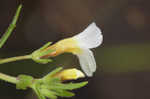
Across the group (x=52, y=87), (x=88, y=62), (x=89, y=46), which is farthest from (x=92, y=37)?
(x=52, y=87)

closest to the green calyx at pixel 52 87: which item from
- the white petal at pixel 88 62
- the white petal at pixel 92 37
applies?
the white petal at pixel 88 62

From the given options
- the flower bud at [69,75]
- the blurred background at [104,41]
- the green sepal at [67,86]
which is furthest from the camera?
the blurred background at [104,41]

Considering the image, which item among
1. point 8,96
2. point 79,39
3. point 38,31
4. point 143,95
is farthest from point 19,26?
point 79,39

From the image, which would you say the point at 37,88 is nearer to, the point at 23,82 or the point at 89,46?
the point at 23,82

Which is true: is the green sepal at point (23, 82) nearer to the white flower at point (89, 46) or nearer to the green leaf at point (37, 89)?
the green leaf at point (37, 89)

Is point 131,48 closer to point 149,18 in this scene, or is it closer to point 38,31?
point 149,18

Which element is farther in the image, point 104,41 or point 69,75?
point 104,41
